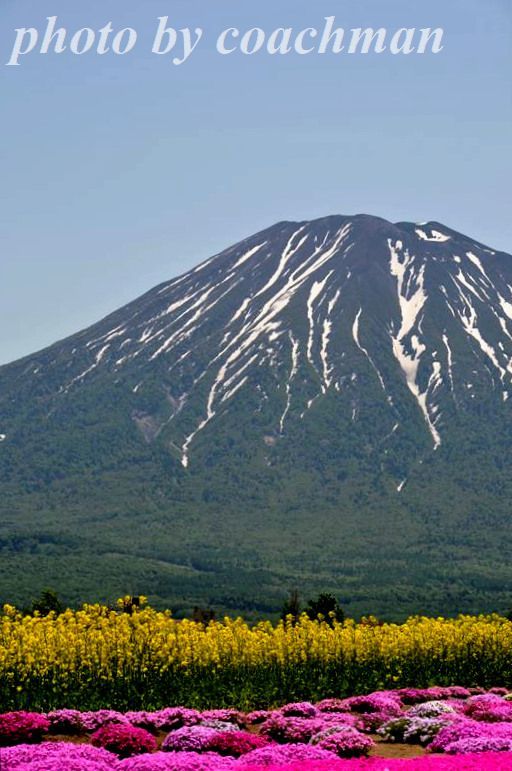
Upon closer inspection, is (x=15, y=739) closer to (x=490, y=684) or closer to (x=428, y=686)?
(x=428, y=686)

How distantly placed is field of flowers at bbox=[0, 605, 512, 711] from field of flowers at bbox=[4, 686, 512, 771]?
1454mm

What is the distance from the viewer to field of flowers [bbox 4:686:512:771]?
2245cm

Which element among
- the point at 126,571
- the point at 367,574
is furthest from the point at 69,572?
the point at 367,574

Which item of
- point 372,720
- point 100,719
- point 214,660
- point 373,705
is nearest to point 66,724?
point 100,719

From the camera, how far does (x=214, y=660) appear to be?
33281mm

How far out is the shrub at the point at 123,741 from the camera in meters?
25.6

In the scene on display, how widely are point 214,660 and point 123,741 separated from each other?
7.71m

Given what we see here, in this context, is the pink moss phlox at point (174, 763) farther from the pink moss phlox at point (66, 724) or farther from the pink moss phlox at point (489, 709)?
the pink moss phlox at point (489, 709)

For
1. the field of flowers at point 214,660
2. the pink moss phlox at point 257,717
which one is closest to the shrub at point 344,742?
the pink moss phlox at point 257,717

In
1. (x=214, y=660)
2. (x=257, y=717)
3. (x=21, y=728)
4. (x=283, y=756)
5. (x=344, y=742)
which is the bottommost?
(x=283, y=756)

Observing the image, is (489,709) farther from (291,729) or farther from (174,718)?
(174,718)

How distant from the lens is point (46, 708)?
96.9 ft

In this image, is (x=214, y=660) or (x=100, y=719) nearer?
(x=100, y=719)

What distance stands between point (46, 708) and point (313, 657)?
A: 9503 millimetres
